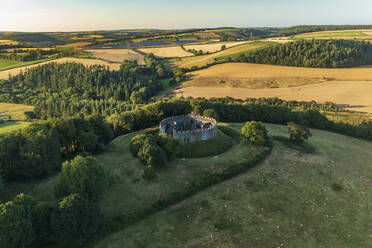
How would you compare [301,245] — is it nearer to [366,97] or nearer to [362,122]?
[362,122]

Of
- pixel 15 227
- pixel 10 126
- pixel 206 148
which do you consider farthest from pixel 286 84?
pixel 15 227

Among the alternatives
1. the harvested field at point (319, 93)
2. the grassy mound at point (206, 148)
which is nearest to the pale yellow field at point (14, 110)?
the harvested field at point (319, 93)

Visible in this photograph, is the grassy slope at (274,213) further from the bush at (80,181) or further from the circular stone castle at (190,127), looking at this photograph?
the circular stone castle at (190,127)

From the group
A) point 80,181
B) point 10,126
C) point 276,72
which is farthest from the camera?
point 276,72

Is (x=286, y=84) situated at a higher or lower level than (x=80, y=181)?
higher

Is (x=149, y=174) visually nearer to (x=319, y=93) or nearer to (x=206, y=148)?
(x=206, y=148)
